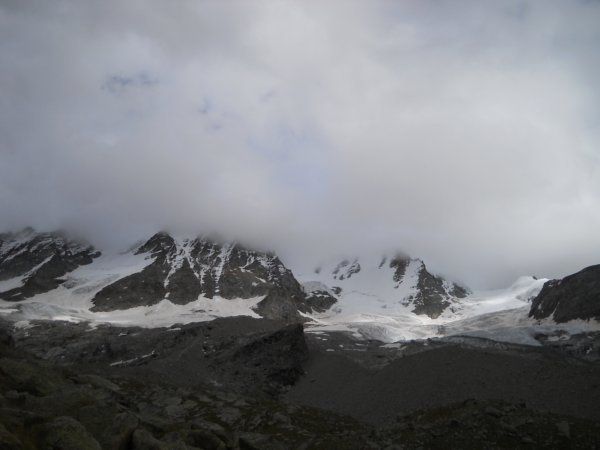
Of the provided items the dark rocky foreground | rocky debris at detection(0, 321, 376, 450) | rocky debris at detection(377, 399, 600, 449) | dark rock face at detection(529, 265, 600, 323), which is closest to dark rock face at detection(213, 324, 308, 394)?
the dark rocky foreground

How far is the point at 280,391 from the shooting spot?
84062 millimetres

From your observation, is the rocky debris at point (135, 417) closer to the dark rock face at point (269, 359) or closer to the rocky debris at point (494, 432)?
the dark rock face at point (269, 359)

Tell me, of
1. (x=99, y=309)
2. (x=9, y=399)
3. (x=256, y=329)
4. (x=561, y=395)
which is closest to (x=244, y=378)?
(x=256, y=329)

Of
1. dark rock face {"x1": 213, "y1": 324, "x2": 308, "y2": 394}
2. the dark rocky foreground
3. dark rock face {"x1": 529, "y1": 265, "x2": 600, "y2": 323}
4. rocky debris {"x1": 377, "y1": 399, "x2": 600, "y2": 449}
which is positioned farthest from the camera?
dark rock face {"x1": 529, "y1": 265, "x2": 600, "y2": 323}

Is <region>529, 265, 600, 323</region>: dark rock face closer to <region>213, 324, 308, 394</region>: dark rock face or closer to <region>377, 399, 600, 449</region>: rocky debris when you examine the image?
<region>213, 324, 308, 394</region>: dark rock face

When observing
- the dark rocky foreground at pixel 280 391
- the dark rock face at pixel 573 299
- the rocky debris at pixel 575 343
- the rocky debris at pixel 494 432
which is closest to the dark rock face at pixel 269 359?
the dark rocky foreground at pixel 280 391

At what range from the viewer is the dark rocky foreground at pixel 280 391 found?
22.1 m

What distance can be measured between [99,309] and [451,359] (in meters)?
168

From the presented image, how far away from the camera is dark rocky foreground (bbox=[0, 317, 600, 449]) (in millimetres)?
22109

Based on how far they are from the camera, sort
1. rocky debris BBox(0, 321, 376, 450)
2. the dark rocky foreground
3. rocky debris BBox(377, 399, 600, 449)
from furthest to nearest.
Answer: rocky debris BBox(377, 399, 600, 449), the dark rocky foreground, rocky debris BBox(0, 321, 376, 450)

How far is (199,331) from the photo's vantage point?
119312 mm

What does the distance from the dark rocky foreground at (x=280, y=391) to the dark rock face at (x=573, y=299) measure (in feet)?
77.2

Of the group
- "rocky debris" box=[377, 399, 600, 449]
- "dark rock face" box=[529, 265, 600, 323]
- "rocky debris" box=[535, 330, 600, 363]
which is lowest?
"rocky debris" box=[377, 399, 600, 449]

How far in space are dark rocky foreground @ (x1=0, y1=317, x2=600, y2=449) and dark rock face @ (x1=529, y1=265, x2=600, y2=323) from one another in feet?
77.2
